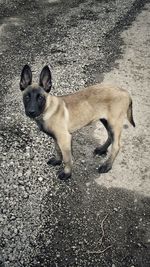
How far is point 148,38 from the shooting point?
1183 centimetres

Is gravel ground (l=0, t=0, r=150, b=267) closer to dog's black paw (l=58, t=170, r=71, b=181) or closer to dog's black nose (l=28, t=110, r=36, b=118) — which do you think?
dog's black paw (l=58, t=170, r=71, b=181)

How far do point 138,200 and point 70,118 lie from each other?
1.94 m

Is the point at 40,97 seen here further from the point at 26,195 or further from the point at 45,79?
the point at 26,195

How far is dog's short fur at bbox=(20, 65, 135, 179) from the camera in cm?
669

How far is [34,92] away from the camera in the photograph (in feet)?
21.6

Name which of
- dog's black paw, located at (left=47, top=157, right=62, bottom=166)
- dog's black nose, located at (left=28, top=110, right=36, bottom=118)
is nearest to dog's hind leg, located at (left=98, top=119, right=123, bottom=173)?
dog's black paw, located at (left=47, top=157, right=62, bottom=166)

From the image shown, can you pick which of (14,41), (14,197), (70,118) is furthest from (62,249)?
(14,41)

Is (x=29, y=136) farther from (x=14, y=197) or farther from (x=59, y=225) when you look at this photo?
(x=59, y=225)

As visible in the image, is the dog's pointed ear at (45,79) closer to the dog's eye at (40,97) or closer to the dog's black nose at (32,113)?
the dog's eye at (40,97)

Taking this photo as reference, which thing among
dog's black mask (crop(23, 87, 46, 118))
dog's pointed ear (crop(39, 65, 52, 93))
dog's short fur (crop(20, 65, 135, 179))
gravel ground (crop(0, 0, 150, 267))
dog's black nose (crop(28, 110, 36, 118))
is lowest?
gravel ground (crop(0, 0, 150, 267))

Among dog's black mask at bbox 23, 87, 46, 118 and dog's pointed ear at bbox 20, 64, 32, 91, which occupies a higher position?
dog's pointed ear at bbox 20, 64, 32, 91

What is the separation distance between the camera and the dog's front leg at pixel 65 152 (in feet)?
22.9

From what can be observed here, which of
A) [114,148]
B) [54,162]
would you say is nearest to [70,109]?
[114,148]

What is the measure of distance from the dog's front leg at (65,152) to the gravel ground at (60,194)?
157 mm
